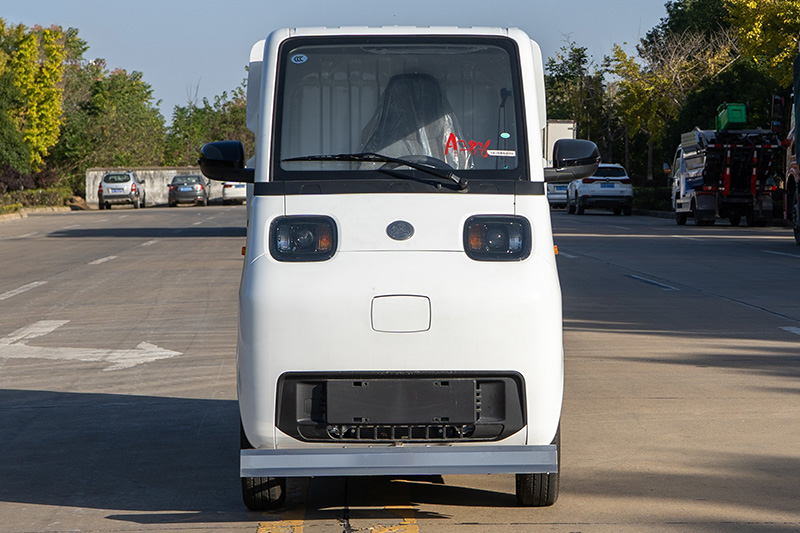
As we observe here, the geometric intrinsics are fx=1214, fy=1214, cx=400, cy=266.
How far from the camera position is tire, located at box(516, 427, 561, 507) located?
536 centimetres

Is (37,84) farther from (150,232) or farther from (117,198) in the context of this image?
(150,232)

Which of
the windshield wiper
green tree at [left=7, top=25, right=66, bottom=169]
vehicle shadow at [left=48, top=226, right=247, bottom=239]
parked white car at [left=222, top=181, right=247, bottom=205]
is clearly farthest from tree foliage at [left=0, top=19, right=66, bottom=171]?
the windshield wiper

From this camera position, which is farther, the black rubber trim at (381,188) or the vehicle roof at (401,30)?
the vehicle roof at (401,30)

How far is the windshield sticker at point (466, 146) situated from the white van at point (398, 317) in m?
0.01

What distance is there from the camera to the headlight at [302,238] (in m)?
4.99

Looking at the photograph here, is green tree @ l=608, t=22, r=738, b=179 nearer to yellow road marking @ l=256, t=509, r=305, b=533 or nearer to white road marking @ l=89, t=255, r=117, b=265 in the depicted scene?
white road marking @ l=89, t=255, r=117, b=265

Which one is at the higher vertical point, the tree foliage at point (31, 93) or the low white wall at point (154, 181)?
the tree foliage at point (31, 93)

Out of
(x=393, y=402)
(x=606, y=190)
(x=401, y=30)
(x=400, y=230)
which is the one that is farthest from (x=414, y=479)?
(x=606, y=190)

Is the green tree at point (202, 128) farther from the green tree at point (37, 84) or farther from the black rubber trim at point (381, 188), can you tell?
the black rubber trim at point (381, 188)

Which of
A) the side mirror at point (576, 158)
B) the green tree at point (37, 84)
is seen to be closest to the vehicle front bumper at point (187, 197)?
the green tree at point (37, 84)

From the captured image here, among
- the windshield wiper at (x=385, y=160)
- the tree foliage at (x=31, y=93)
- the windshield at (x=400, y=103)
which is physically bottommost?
the windshield wiper at (x=385, y=160)

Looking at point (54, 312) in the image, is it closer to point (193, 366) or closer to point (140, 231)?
point (193, 366)

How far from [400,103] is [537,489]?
6.17 ft

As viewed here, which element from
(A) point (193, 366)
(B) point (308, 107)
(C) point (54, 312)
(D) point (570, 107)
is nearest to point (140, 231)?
(C) point (54, 312)
